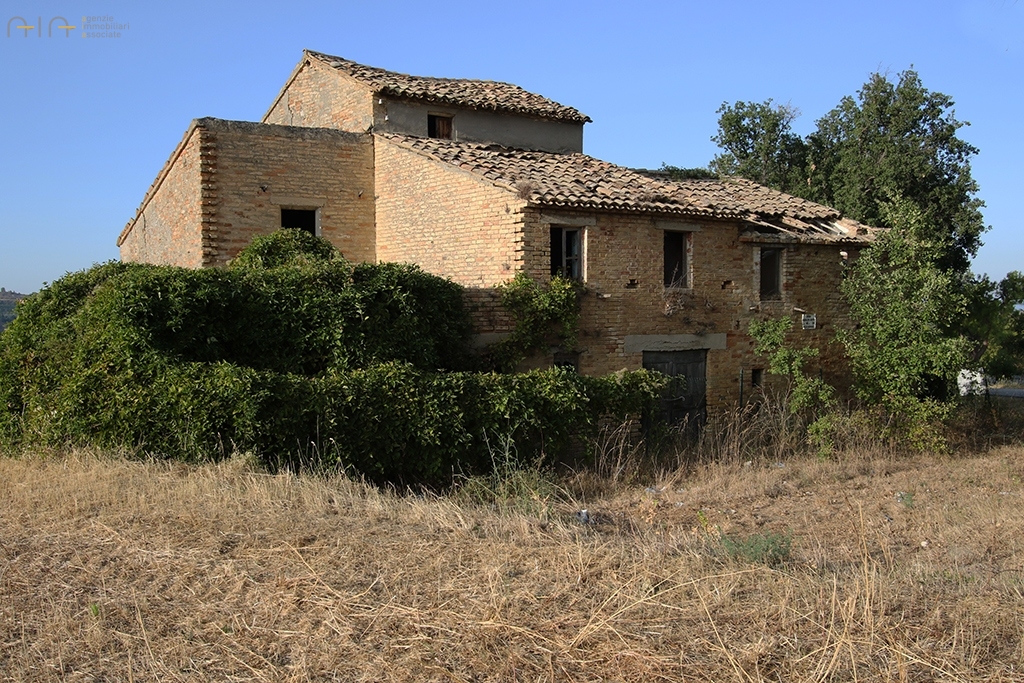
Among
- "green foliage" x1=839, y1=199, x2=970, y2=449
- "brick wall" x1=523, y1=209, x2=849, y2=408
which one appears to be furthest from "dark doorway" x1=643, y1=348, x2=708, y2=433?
"green foliage" x1=839, y1=199, x2=970, y2=449

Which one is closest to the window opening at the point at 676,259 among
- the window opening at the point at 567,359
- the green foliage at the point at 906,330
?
the window opening at the point at 567,359

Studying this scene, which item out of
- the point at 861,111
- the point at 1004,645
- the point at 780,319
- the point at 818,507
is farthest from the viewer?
the point at 861,111

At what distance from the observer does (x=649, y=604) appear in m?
4.96

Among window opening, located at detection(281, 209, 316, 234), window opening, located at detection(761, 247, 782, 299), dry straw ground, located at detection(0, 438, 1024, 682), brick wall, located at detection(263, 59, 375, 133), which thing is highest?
brick wall, located at detection(263, 59, 375, 133)

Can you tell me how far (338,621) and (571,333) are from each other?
929 centimetres

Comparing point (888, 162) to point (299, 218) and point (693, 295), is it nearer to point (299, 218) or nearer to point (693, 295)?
point (693, 295)

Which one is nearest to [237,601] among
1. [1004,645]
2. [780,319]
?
[1004,645]

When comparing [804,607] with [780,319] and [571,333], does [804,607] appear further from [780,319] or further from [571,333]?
[780,319]

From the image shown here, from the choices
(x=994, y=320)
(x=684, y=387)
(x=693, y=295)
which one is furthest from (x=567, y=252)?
(x=994, y=320)

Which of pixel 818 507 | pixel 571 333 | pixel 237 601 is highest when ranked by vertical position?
pixel 571 333

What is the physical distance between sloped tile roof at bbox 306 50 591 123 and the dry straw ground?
10.9 m

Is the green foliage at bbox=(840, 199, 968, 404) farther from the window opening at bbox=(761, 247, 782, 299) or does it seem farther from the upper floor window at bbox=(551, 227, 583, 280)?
the upper floor window at bbox=(551, 227, 583, 280)

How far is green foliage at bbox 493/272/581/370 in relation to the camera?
43.0 feet

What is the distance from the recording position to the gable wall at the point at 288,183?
15062 millimetres
